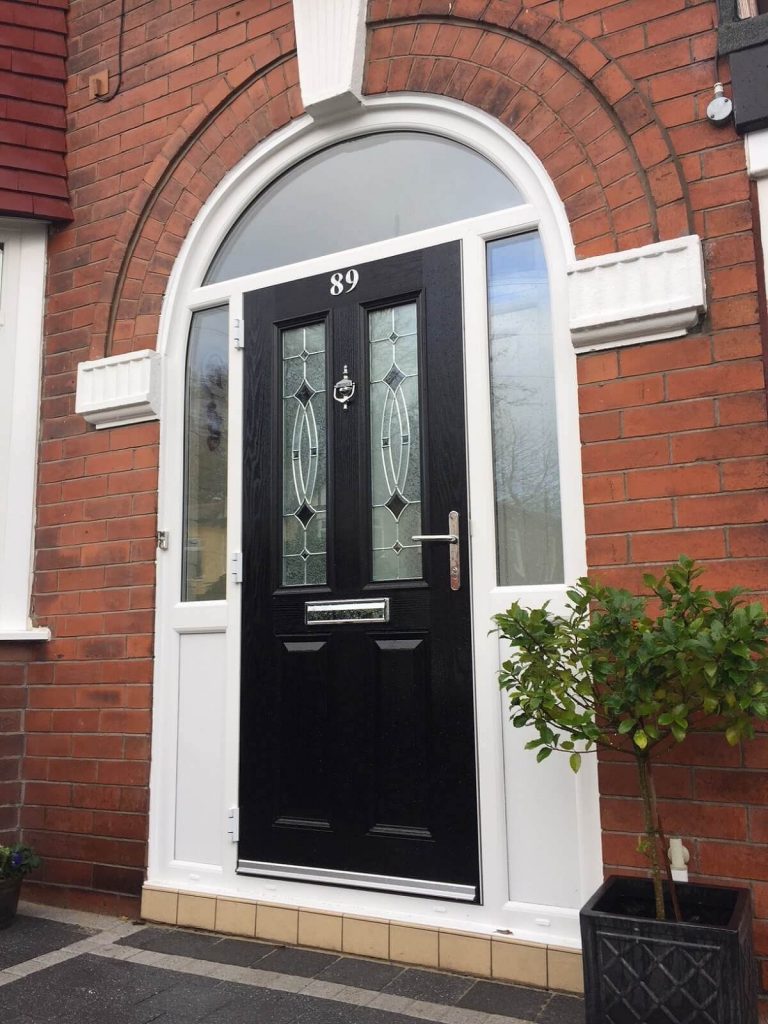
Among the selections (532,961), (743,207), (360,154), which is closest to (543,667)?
(532,961)

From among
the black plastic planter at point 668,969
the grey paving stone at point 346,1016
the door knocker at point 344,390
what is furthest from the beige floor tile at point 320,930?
the door knocker at point 344,390

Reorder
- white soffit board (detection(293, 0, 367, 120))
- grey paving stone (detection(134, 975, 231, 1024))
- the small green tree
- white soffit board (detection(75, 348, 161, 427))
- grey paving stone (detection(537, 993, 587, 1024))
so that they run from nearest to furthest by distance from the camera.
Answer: the small green tree, grey paving stone (detection(537, 993, 587, 1024)), grey paving stone (detection(134, 975, 231, 1024)), white soffit board (detection(293, 0, 367, 120)), white soffit board (detection(75, 348, 161, 427))

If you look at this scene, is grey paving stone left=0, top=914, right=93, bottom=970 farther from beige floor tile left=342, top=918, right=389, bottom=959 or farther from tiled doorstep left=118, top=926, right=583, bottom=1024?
beige floor tile left=342, top=918, right=389, bottom=959

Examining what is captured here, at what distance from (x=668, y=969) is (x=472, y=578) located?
138cm

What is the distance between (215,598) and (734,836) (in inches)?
85.3

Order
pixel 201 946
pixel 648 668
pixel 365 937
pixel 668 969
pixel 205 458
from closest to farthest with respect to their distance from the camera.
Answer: pixel 668 969 < pixel 648 668 < pixel 365 937 < pixel 201 946 < pixel 205 458

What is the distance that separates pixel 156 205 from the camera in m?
4.08

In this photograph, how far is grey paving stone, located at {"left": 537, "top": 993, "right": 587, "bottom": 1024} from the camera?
260 centimetres

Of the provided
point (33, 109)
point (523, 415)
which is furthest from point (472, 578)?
point (33, 109)

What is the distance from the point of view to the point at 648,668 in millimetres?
2320

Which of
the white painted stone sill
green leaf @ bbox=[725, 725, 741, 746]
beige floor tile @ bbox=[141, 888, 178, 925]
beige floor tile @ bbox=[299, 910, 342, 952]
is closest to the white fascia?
green leaf @ bbox=[725, 725, 741, 746]

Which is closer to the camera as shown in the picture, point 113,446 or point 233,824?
point 233,824

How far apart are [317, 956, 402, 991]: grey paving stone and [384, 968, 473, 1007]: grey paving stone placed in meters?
0.03

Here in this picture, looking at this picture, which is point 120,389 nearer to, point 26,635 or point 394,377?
point 26,635
